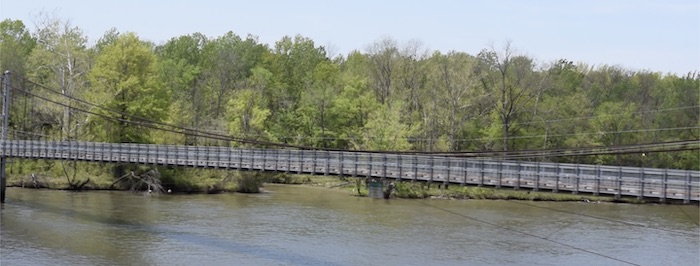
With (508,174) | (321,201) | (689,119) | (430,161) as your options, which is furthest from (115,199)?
(689,119)

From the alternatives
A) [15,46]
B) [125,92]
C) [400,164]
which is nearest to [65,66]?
[125,92]

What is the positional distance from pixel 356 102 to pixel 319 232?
3535 cm

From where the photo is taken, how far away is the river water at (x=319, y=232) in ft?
107

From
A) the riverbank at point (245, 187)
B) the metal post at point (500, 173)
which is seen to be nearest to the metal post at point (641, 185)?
the metal post at point (500, 173)

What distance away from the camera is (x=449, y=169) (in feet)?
99.8

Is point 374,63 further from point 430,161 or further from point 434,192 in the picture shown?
point 430,161

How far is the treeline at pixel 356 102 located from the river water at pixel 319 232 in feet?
27.9

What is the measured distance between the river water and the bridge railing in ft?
10.3

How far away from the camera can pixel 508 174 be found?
2920cm

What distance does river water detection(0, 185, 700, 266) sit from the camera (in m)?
32.6

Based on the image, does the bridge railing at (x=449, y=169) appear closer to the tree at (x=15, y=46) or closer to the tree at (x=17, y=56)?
the tree at (x=17, y=56)

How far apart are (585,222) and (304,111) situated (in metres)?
34.9

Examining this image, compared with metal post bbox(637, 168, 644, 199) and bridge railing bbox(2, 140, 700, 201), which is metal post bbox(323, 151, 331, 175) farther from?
metal post bbox(637, 168, 644, 199)

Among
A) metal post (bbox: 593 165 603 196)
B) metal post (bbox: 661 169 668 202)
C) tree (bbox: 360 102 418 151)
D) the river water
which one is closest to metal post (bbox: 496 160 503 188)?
metal post (bbox: 593 165 603 196)
